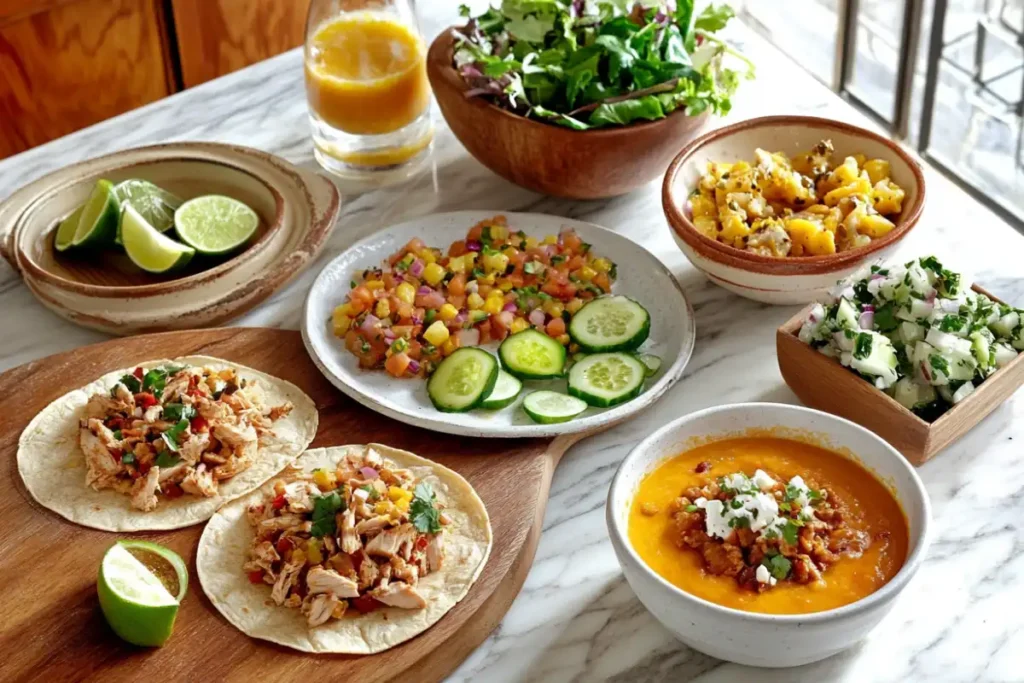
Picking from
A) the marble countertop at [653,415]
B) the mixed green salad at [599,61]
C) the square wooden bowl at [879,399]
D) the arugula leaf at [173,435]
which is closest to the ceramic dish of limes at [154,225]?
the marble countertop at [653,415]

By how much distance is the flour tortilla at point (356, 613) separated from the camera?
2078mm

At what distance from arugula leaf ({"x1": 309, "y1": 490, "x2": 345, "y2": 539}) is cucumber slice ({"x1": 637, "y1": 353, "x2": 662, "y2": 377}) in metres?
0.78

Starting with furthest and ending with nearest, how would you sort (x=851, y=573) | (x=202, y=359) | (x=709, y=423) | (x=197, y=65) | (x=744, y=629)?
(x=197, y=65)
(x=202, y=359)
(x=709, y=423)
(x=851, y=573)
(x=744, y=629)

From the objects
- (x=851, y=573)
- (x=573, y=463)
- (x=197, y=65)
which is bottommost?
(x=197, y=65)

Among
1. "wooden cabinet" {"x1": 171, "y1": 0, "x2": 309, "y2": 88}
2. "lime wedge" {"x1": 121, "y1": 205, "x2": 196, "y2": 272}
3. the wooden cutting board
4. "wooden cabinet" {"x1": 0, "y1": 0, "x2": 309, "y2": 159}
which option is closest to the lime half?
the wooden cutting board

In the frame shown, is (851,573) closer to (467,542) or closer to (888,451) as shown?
(888,451)

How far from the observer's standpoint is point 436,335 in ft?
8.71

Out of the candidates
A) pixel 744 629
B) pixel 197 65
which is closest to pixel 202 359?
pixel 744 629

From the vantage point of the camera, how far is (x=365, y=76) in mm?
3135

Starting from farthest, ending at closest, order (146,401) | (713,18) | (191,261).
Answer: (713,18) → (191,261) → (146,401)

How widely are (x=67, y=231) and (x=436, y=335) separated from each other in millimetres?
1050

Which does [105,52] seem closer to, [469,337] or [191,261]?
[191,261]

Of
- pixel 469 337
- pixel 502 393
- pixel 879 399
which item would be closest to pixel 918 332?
pixel 879 399

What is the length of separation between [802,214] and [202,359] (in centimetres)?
Result: 143
